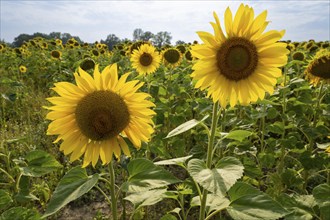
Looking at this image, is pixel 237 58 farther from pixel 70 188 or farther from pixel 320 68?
pixel 320 68

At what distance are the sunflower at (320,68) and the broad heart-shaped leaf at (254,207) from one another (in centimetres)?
227

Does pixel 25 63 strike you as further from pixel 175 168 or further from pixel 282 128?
pixel 282 128

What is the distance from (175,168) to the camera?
4.06 metres

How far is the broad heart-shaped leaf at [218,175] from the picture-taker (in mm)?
1366

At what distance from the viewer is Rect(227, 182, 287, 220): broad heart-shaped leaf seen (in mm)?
1424

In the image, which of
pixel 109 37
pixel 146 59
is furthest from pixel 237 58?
pixel 109 37

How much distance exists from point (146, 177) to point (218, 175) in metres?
0.35

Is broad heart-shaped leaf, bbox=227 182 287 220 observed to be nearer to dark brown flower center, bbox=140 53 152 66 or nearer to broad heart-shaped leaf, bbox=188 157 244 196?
broad heart-shaped leaf, bbox=188 157 244 196

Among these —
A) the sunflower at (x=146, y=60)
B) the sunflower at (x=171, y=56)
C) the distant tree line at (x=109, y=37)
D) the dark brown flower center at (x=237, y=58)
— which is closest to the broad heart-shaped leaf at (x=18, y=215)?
the dark brown flower center at (x=237, y=58)

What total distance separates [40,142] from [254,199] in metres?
3.94

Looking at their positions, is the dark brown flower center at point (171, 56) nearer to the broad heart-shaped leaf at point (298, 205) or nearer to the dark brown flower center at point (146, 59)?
the dark brown flower center at point (146, 59)

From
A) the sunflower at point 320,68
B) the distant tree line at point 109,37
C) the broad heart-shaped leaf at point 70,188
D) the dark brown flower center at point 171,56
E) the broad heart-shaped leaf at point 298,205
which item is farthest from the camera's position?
the distant tree line at point 109,37

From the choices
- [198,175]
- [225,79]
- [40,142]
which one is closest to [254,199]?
[198,175]

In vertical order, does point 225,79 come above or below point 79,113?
above
